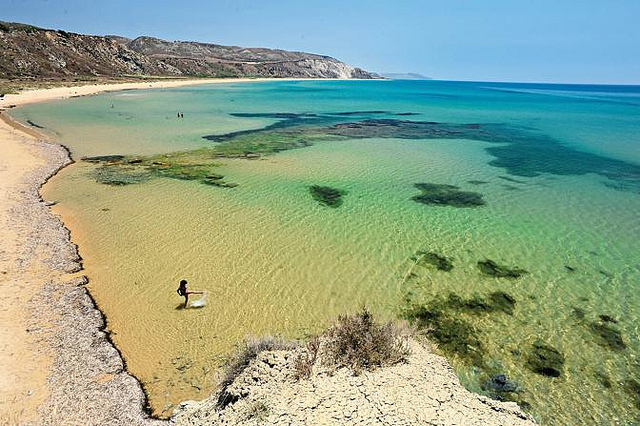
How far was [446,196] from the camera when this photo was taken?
2330 cm

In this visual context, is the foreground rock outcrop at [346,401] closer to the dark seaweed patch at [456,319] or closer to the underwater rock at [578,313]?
the dark seaweed patch at [456,319]

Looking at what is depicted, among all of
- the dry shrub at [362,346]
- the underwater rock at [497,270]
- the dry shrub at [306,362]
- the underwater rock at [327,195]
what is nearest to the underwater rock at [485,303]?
the underwater rock at [497,270]

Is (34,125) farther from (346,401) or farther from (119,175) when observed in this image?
(346,401)

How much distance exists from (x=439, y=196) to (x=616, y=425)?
1591 cm

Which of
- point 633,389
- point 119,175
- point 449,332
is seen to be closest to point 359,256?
point 449,332

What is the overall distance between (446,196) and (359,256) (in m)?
10.0

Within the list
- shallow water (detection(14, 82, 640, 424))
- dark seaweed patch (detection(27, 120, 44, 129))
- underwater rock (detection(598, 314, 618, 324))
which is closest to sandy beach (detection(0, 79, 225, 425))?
shallow water (detection(14, 82, 640, 424))

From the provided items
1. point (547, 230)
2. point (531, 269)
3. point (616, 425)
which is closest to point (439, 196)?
point (547, 230)

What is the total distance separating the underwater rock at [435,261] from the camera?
15.1 meters

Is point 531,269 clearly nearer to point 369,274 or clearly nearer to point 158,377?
point 369,274

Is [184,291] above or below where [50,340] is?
above

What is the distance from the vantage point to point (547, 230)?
18578 mm

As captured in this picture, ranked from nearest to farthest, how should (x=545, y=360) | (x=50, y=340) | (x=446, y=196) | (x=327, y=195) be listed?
(x=50, y=340) < (x=545, y=360) < (x=327, y=195) < (x=446, y=196)

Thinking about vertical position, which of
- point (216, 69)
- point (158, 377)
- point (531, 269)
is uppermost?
point (216, 69)
